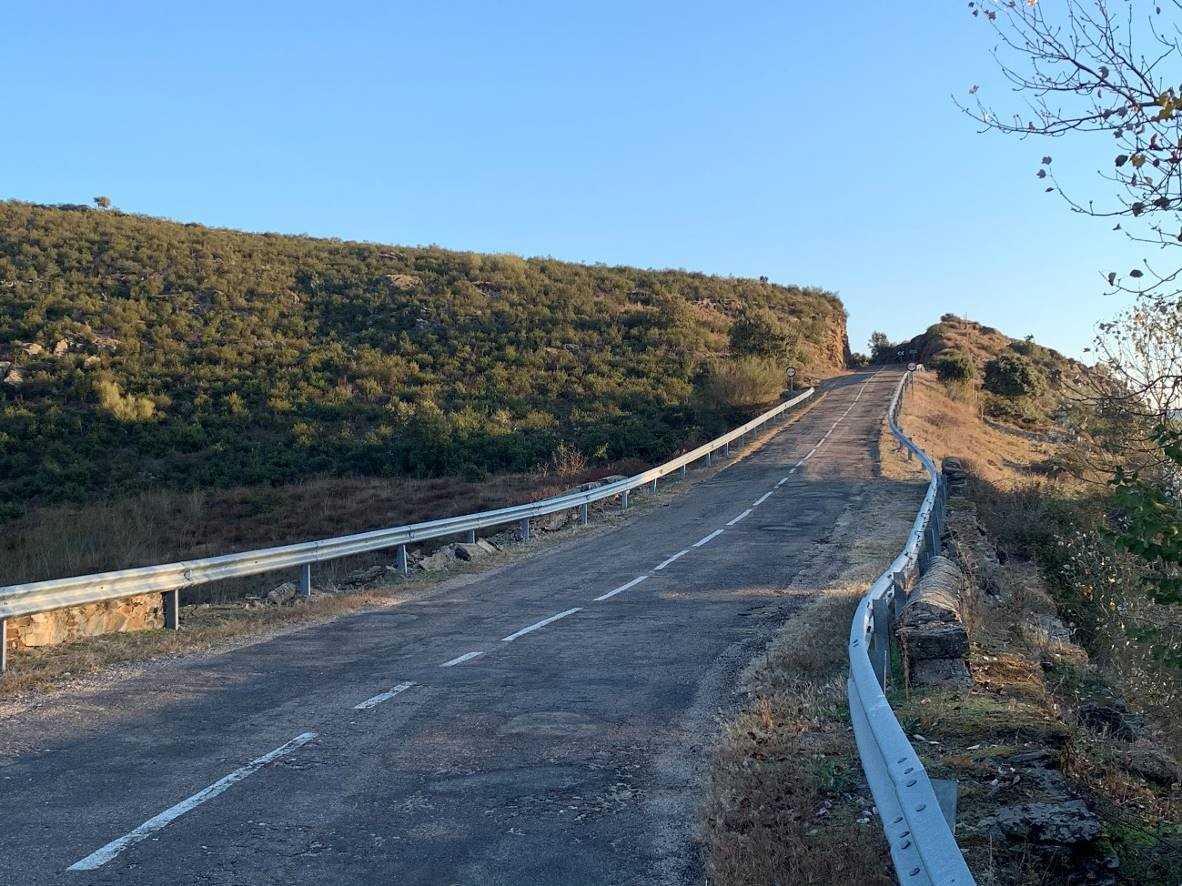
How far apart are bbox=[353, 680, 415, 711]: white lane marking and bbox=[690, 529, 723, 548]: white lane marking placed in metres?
9.60

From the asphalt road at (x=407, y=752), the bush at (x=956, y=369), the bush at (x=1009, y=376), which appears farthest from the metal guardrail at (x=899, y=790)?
the bush at (x=956, y=369)

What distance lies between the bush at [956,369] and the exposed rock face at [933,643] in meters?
52.0

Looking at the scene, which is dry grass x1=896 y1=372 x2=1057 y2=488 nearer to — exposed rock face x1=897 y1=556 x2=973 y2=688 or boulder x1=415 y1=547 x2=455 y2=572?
boulder x1=415 y1=547 x2=455 y2=572

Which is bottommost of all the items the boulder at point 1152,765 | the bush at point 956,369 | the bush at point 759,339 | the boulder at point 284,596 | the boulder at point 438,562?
the boulder at point 284,596

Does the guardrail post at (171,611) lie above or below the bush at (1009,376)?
below

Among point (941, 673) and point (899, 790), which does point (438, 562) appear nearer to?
point (941, 673)

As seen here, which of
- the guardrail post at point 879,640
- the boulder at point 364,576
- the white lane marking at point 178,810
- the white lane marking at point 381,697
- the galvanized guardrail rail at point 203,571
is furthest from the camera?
the boulder at point 364,576

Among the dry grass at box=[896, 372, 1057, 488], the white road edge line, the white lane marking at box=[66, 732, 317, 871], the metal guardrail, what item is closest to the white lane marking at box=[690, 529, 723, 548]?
the white road edge line

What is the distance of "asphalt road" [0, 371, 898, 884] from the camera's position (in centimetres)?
456

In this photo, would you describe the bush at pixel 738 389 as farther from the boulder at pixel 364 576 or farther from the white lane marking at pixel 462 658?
the white lane marking at pixel 462 658

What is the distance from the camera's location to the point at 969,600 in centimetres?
952

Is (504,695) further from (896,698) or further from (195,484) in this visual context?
(195,484)

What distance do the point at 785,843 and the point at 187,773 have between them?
3672 mm

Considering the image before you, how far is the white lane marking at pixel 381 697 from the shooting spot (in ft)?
24.1
